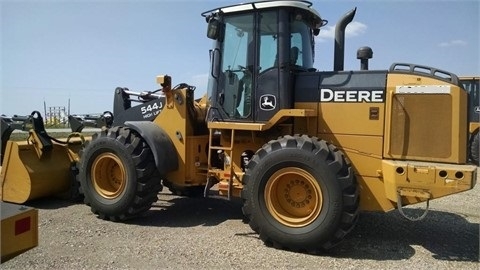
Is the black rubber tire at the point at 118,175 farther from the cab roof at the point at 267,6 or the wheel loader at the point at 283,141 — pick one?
the cab roof at the point at 267,6

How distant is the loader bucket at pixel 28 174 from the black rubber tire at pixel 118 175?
807 millimetres

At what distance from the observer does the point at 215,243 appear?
511 cm

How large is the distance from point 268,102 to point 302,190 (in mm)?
1262

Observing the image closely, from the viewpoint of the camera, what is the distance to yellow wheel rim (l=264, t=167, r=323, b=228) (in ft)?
16.3

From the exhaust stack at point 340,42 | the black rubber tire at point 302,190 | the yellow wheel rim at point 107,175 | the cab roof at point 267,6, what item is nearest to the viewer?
the black rubber tire at point 302,190

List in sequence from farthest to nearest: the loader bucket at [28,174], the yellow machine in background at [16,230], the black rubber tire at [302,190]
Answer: the loader bucket at [28,174], the black rubber tire at [302,190], the yellow machine in background at [16,230]

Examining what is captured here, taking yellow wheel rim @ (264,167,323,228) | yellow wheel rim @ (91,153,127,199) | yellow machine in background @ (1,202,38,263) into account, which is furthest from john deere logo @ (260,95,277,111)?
yellow machine in background @ (1,202,38,263)

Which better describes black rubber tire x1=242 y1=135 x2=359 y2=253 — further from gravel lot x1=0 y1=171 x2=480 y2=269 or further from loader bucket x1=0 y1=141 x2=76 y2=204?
loader bucket x1=0 y1=141 x2=76 y2=204

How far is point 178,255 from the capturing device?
4.71 m

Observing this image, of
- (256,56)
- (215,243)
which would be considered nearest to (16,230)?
(215,243)

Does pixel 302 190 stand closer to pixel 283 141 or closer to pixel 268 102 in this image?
pixel 283 141

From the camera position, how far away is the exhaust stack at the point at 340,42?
19.3ft

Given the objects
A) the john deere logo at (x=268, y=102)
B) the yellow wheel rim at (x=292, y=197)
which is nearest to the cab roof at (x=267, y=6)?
the john deere logo at (x=268, y=102)

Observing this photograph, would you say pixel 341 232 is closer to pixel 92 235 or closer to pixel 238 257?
pixel 238 257
